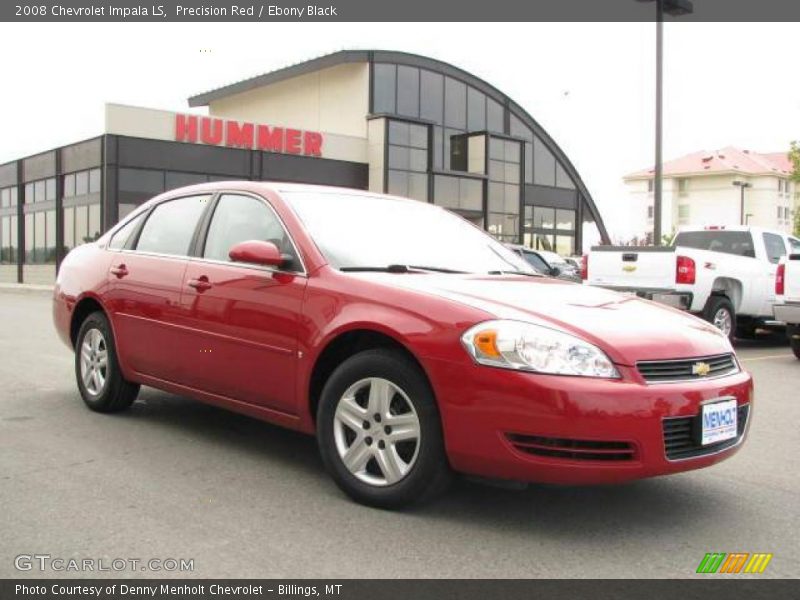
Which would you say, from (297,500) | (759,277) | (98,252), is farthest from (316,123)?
(297,500)

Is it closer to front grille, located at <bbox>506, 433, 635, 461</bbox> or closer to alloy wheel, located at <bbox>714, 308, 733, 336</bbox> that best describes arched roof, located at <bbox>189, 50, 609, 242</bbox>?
alloy wheel, located at <bbox>714, 308, 733, 336</bbox>

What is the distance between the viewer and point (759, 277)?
1242 centimetres

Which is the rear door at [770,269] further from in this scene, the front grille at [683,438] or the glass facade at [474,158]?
the glass facade at [474,158]

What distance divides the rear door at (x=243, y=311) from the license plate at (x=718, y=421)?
1.99 m

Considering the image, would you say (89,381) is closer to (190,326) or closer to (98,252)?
(98,252)

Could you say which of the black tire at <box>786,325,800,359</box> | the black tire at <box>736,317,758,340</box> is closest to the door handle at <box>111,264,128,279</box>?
the black tire at <box>786,325,800,359</box>

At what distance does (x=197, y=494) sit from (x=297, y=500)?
0.50 meters

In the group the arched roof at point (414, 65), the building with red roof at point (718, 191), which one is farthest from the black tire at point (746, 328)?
the building with red roof at point (718, 191)

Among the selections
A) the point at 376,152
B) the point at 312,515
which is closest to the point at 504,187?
the point at 376,152

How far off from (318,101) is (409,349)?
124 feet

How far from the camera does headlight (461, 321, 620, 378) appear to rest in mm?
3467

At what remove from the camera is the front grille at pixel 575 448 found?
3.43 m

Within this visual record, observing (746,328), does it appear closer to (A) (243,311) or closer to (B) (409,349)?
(A) (243,311)

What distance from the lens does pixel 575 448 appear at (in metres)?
3.43
